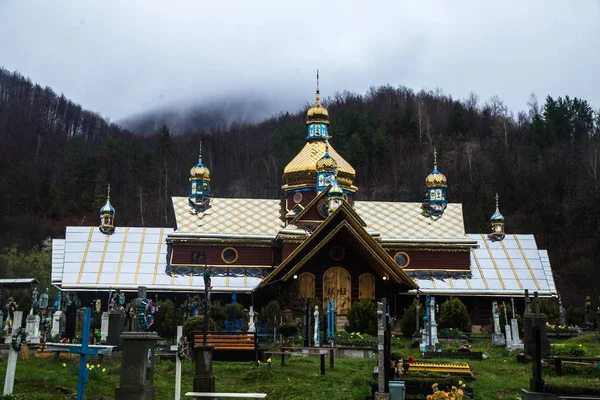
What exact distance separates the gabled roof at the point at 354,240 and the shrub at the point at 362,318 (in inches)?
111

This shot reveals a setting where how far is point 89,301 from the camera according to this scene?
112ft

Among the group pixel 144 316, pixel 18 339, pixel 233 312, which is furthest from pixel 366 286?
pixel 18 339

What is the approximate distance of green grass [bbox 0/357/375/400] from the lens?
1350 centimetres

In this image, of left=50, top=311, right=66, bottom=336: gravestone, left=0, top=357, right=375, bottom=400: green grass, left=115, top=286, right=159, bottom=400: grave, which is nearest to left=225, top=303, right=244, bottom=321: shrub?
left=50, top=311, right=66, bottom=336: gravestone

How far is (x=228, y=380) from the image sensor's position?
15.3 meters

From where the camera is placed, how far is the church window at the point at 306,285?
31406mm

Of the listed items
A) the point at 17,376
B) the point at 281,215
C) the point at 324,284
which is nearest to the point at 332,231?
the point at 324,284

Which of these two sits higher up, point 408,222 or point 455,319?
point 408,222

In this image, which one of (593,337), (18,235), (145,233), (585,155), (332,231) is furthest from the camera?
(18,235)

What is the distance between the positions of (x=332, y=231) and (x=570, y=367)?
15200 mm

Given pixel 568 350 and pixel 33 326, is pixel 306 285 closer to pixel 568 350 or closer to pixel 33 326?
pixel 33 326

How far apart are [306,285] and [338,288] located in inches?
54.7

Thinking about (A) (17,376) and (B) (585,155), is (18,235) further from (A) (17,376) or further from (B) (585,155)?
(A) (17,376)

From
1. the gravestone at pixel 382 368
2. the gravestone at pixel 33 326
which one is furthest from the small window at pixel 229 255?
the gravestone at pixel 382 368
